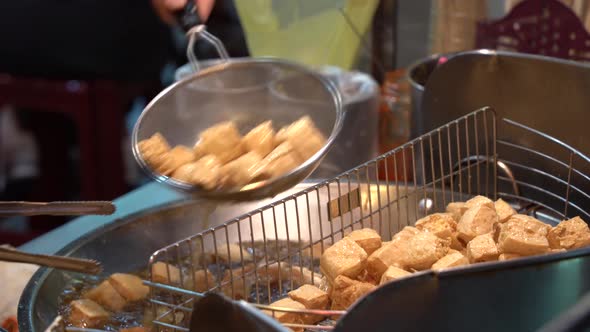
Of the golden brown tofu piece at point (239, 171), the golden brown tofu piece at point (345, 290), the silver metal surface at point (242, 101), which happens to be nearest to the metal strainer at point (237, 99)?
the silver metal surface at point (242, 101)

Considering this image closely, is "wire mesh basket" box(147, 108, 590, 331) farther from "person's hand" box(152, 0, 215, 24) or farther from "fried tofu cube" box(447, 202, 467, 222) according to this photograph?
"person's hand" box(152, 0, 215, 24)

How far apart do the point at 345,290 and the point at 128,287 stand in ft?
1.14

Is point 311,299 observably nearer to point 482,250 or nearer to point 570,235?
point 482,250

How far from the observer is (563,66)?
1.17 metres

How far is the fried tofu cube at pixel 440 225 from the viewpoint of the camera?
3.48ft

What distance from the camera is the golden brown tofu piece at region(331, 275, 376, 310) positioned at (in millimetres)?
959

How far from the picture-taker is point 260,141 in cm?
Answer: 113

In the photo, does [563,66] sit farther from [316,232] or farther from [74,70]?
[74,70]

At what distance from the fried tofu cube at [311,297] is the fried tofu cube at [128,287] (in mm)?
266

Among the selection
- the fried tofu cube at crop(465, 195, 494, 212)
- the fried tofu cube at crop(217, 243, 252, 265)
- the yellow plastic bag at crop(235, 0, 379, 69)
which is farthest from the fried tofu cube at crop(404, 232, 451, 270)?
the yellow plastic bag at crop(235, 0, 379, 69)

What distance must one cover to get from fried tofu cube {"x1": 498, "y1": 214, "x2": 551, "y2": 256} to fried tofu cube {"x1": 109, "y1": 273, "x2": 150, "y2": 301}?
522 millimetres

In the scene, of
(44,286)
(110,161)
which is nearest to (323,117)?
(44,286)

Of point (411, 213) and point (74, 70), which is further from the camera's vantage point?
point (74, 70)

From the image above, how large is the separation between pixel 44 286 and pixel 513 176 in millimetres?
754
